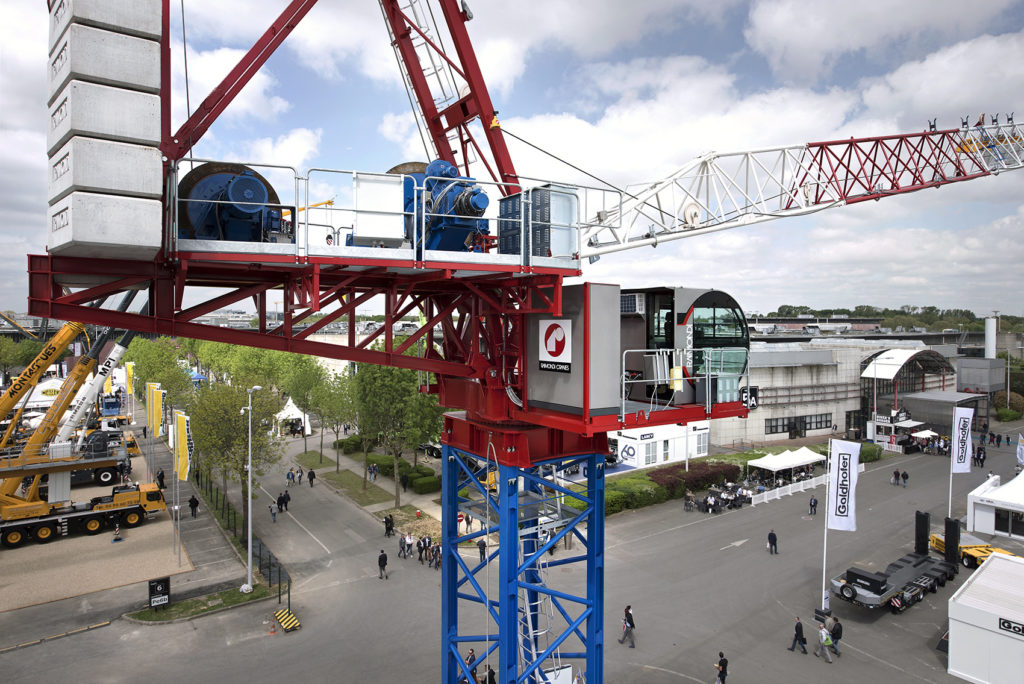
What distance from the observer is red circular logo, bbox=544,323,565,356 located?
1021 centimetres

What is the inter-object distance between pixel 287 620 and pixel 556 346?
722 inches

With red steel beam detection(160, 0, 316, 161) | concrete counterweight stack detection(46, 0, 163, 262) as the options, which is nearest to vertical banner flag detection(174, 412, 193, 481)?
red steel beam detection(160, 0, 316, 161)

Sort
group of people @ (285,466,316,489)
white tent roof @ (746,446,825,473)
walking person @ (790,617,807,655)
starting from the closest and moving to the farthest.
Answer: walking person @ (790,617,807,655), white tent roof @ (746,446,825,473), group of people @ (285,466,316,489)

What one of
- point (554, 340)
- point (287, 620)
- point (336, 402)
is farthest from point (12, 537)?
point (554, 340)

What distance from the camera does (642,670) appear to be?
62.7 ft

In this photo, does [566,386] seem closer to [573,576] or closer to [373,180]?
[373,180]

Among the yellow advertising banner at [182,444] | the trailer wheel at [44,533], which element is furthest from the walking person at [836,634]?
the trailer wheel at [44,533]

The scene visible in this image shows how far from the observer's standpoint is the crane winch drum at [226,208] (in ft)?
27.0

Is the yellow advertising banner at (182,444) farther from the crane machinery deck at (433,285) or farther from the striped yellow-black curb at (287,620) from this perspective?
the crane machinery deck at (433,285)

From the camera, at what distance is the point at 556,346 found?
1035 centimetres

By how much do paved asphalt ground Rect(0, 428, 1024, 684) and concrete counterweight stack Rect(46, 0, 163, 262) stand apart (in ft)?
55.1

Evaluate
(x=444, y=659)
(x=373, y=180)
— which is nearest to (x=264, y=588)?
(x=444, y=659)

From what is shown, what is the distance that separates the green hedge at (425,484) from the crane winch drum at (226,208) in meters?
31.7

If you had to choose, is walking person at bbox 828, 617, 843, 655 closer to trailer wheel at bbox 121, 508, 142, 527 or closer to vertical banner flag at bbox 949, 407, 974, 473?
vertical banner flag at bbox 949, 407, 974, 473
